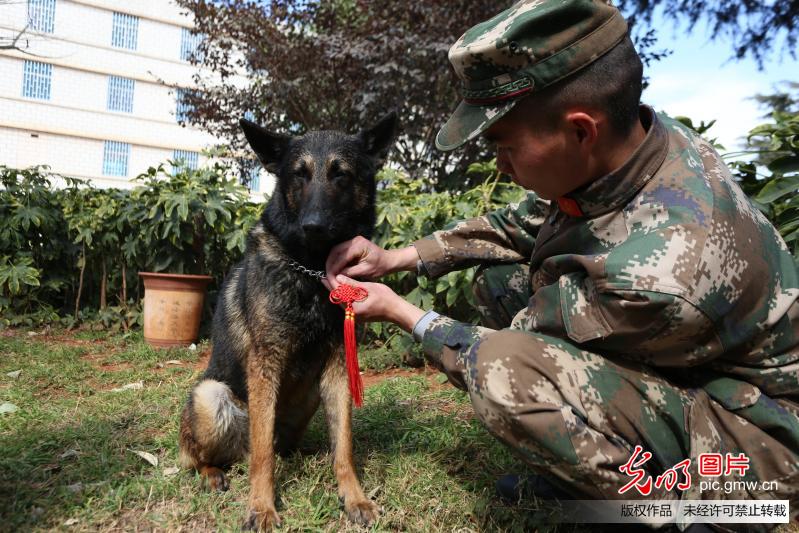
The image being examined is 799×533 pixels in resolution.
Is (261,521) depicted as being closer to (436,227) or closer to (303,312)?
(303,312)

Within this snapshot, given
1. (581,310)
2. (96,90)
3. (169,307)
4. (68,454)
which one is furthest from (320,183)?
(96,90)

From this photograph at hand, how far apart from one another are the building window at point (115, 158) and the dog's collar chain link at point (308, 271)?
102 feet

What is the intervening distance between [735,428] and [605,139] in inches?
42.4

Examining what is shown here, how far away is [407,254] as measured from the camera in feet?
8.80

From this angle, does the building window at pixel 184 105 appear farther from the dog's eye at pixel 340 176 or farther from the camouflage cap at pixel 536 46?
the camouflage cap at pixel 536 46

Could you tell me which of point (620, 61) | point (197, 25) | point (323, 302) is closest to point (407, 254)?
point (323, 302)

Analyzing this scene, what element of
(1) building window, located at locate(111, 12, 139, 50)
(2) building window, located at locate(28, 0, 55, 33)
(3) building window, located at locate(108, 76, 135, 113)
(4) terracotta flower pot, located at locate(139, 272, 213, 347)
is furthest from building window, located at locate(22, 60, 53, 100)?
(4) terracotta flower pot, located at locate(139, 272, 213, 347)

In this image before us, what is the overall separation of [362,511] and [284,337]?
2.66 feet

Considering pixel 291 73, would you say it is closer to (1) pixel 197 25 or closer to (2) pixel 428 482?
(1) pixel 197 25

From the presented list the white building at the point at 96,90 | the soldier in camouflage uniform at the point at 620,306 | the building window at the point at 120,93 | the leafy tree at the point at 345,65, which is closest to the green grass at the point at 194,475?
the soldier in camouflage uniform at the point at 620,306

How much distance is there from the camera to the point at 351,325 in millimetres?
2166

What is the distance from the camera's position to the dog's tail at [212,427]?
2453mm

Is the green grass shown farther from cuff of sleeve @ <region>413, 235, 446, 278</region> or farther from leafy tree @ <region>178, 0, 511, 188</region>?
leafy tree @ <region>178, 0, 511, 188</region>

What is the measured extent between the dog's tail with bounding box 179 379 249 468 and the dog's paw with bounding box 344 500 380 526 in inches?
27.0
